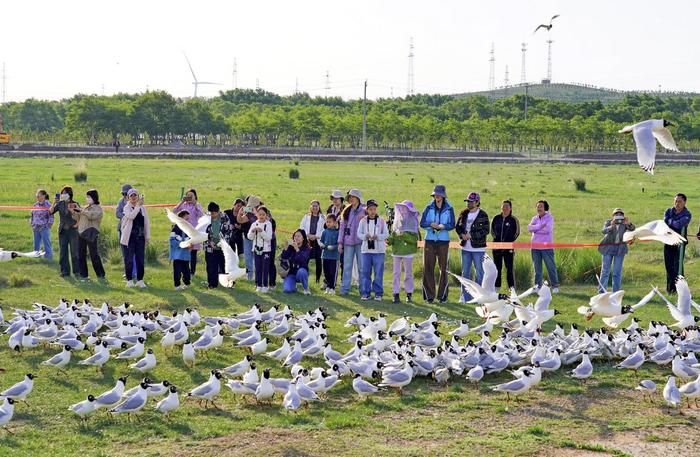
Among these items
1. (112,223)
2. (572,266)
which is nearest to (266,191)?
(112,223)

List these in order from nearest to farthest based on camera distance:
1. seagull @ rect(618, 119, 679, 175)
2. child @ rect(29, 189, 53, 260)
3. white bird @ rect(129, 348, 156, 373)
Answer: white bird @ rect(129, 348, 156, 373) < seagull @ rect(618, 119, 679, 175) < child @ rect(29, 189, 53, 260)

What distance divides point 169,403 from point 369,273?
768 cm

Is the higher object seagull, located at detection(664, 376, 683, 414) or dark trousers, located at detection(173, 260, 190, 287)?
dark trousers, located at detection(173, 260, 190, 287)

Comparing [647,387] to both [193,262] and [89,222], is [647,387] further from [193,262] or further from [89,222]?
[89,222]

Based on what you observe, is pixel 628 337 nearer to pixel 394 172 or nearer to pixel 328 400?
pixel 328 400

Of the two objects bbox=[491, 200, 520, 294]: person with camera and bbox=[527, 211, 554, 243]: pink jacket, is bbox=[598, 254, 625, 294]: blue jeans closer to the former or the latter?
bbox=[527, 211, 554, 243]: pink jacket

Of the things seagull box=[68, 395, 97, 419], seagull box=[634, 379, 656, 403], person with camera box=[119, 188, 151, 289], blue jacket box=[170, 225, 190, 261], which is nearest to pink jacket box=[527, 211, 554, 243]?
blue jacket box=[170, 225, 190, 261]

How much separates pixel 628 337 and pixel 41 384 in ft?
25.2

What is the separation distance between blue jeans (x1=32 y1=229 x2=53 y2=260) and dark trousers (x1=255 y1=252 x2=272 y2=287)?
17.8 ft

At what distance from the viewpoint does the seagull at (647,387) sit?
10.7 meters

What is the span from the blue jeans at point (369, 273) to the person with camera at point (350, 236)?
0.15m

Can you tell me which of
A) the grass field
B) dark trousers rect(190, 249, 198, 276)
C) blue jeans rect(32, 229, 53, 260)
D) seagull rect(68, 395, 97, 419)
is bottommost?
the grass field

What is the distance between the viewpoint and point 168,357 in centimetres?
1264

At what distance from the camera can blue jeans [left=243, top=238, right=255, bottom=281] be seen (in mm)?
18703
